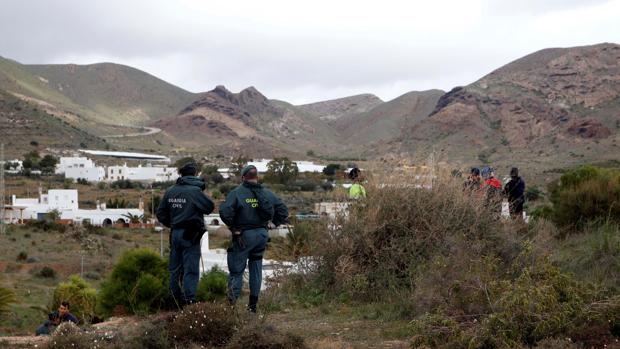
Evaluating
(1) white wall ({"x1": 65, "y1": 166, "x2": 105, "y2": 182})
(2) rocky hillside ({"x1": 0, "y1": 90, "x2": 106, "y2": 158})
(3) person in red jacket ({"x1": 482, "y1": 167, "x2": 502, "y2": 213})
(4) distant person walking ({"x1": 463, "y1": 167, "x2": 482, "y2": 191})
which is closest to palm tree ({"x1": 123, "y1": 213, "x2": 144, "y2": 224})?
(1) white wall ({"x1": 65, "y1": 166, "x2": 105, "y2": 182})

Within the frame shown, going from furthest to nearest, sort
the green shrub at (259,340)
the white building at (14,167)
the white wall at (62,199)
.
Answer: the white building at (14,167), the white wall at (62,199), the green shrub at (259,340)

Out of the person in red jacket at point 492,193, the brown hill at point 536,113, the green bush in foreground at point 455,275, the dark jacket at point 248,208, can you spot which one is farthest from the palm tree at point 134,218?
the dark jacket at point 248,208

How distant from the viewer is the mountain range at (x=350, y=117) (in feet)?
251

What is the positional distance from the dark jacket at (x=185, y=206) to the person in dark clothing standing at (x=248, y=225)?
0.83 ft

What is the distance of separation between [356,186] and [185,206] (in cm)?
331

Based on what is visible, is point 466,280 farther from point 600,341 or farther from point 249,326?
point 249,326

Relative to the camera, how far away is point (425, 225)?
400 inches

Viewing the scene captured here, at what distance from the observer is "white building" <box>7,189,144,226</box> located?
61156 mm

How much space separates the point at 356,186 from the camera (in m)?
10.8

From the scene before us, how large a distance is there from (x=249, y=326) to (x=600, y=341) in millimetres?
2891

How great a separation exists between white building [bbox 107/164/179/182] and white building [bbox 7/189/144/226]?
16.1 meters

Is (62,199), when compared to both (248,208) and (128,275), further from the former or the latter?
(248,208)

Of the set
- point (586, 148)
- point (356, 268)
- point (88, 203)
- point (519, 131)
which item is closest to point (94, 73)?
point (88, 203)

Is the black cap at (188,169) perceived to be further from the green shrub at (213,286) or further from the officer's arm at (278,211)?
the green shrub at (213,286)
